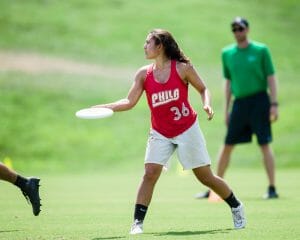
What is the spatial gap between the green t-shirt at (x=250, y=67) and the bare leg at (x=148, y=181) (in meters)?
5.28

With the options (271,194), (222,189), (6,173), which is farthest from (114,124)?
(222,189)

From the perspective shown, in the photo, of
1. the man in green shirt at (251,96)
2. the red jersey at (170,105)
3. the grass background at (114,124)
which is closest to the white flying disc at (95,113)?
the red jersey at (170,105)

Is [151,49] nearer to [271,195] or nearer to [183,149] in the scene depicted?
[183,149]

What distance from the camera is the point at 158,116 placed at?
10.2m

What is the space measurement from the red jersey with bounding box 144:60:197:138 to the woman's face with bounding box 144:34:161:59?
9.2 inches

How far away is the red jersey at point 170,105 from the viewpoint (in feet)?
33.4

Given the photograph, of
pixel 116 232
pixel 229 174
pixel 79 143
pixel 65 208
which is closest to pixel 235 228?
pixel 116 232

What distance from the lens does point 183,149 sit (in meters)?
10.2

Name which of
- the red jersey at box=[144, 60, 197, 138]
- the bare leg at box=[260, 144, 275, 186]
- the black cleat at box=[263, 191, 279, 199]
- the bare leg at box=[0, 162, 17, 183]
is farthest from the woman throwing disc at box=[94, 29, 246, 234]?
the bare leg at box=[260, 144, 275, 186]

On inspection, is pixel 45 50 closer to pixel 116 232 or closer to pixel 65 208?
pixel 65 208

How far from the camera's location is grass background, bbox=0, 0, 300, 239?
37.6 feet

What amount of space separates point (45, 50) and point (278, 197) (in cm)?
2847

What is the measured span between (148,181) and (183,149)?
0.49 m

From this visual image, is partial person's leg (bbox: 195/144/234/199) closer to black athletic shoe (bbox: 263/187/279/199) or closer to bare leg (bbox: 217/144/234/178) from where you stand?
bare leg (bbox: 217/144/234/178)
